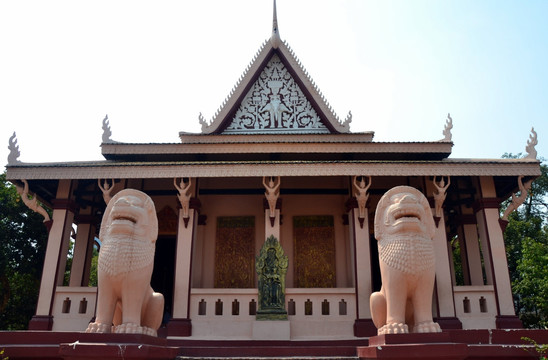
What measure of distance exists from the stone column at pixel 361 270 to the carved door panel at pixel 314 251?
4.68 ft

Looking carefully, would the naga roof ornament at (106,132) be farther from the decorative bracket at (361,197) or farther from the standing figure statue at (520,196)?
the standing figure statue at (520,196)

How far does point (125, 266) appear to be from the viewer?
5340 mm

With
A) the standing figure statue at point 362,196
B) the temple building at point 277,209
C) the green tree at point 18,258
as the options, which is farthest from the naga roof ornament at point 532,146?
the green tree at point 18,258

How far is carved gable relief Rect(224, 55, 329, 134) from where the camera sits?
1182cm

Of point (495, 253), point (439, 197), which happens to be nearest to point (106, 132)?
point (439, 197)

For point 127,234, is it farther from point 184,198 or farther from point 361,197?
point 361,197

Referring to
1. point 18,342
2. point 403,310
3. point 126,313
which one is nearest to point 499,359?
point 403,310

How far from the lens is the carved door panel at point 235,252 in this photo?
34.4 feet

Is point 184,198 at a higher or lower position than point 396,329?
higher

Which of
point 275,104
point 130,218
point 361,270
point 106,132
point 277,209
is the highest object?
point 275,104

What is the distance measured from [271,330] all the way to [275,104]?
6299 mm

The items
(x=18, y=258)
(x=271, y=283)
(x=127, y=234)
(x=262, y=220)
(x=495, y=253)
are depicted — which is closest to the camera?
(x=127, y=234)

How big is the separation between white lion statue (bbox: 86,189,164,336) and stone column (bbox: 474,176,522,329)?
663 cm

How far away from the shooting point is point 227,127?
11.9 m
